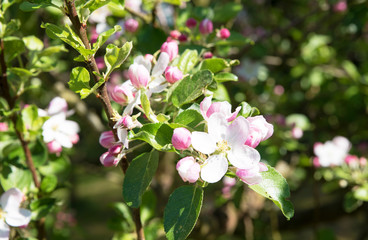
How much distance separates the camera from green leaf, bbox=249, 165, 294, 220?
755 millimetres

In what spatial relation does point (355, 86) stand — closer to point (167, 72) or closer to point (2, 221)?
point (167, 72)

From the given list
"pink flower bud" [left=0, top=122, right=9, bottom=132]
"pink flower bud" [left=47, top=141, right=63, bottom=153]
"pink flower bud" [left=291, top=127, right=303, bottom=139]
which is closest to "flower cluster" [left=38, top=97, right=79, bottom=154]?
"pink flower bud" [left=47, top=141, right=63, bottom=153]

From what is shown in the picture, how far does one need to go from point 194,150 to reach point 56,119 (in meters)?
0.56

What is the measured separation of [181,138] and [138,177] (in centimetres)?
17

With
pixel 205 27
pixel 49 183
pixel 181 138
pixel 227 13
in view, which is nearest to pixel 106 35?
pixel 181 138

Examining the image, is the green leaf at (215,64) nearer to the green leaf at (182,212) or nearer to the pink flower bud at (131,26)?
the green leaf at (182,212)

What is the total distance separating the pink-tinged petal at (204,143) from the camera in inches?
28.9

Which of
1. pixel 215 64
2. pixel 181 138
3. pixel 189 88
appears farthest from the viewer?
pixel 215 64

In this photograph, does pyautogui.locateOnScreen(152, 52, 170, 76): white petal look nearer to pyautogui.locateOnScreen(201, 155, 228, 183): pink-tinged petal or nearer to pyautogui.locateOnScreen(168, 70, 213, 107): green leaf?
pyautogui.locateOnScreen(168, 70, 213, 107): green leaf

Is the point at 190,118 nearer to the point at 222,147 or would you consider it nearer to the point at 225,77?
the point at 222,147

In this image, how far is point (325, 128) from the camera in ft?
8.34

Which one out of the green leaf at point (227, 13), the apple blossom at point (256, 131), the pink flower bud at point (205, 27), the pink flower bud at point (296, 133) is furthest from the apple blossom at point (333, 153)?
the apple blossom at point (256, 131)

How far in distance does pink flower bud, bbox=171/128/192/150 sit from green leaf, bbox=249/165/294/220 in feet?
0.50

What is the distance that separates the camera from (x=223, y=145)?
761mm
